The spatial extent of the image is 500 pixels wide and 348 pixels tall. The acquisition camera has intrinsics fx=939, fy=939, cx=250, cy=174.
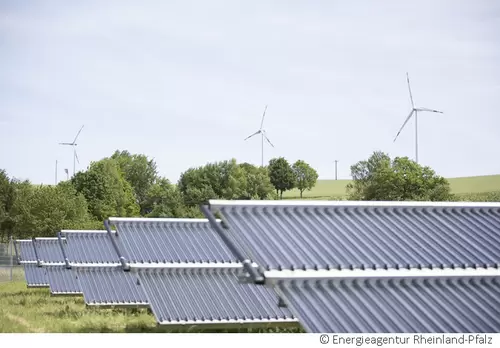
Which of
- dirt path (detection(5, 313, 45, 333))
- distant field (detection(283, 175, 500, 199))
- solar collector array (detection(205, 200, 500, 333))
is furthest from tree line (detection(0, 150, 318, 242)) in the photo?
solar collector array (detection(205, 200, 500, 333))

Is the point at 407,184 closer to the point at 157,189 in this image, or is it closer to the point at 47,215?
the point at 157,189

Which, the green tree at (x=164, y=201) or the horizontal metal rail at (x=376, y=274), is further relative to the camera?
the green tree at (x=164, y=201)

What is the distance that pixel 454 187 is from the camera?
490 feet

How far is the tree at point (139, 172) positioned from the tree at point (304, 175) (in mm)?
27693

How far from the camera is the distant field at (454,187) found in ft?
474

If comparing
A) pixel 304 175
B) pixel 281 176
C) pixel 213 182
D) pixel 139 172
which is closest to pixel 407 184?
pixel 213 182

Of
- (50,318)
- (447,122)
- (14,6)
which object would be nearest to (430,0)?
(447,122)

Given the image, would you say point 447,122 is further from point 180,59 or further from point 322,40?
point 180,59

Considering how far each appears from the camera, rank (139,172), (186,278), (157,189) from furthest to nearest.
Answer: (139,172)
(157,189)
(186,278)

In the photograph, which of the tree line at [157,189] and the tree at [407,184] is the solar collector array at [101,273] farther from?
the tree at [407,184]

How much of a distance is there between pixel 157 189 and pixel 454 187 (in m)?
48.6

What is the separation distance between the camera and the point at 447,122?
579 ft

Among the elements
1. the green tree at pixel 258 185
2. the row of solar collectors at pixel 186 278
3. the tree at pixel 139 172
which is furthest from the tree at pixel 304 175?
the row of solar collectors at pixel 186 278

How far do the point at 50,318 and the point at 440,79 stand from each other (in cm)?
15206
